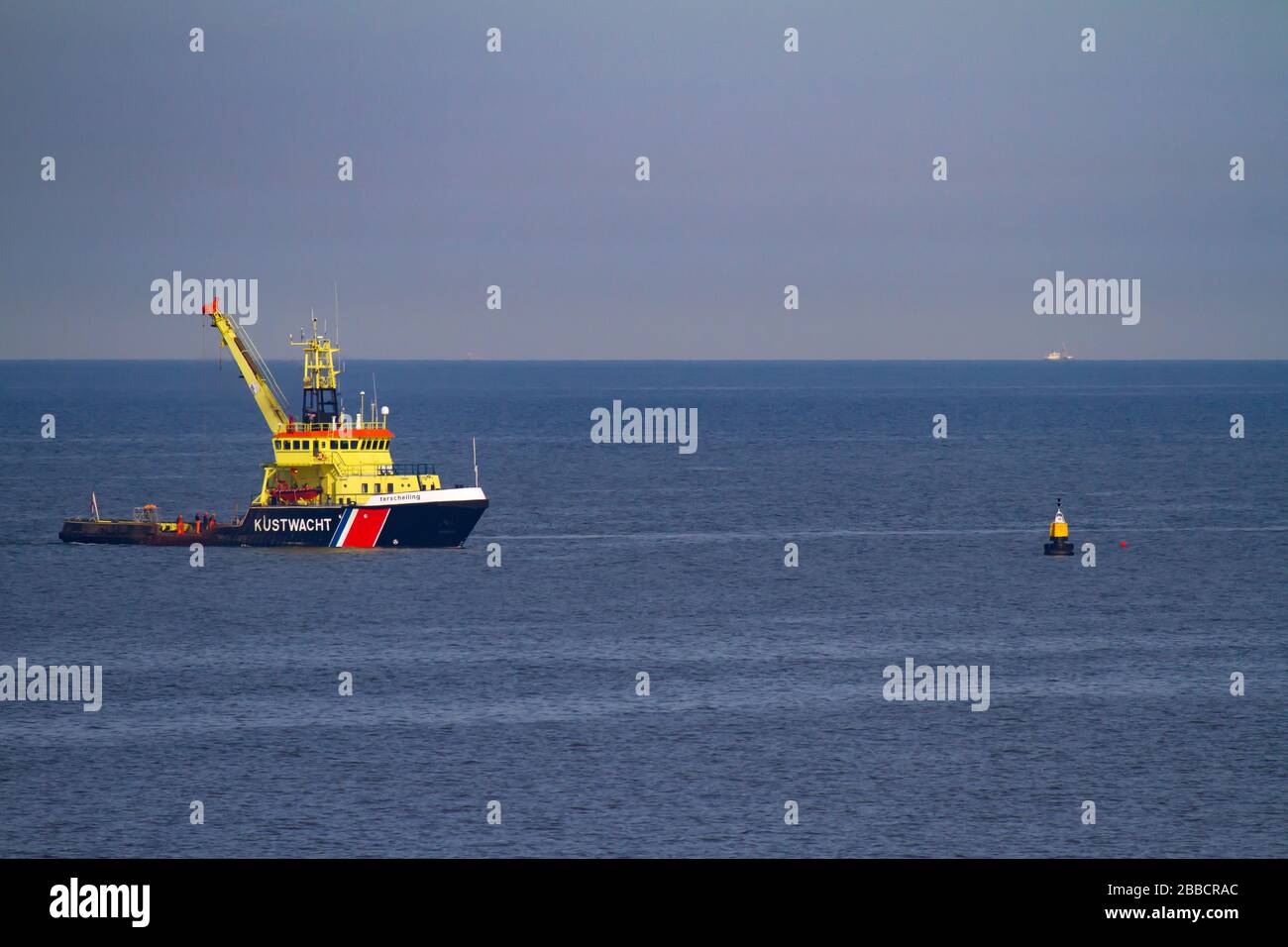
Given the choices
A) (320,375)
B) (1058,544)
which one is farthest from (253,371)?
(1058,544)

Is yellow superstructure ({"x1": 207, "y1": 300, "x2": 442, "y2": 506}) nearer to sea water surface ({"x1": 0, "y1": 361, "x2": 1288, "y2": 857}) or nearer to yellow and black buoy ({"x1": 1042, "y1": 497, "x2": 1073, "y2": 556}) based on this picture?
sea water surface ({"x1": 0, "y1": 361, "x2": 1288, "y2": 857})

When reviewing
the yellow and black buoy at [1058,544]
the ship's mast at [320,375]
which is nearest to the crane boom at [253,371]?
the ship's mast at [320,375]

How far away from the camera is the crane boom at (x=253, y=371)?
354ft

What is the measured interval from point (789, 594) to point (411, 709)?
32669mm

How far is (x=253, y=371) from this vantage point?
109m

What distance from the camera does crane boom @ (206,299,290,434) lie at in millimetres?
108025

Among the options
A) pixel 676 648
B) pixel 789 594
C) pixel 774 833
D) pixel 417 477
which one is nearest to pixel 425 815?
pixel 774 833

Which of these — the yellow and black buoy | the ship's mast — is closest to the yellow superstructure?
the ship's mast

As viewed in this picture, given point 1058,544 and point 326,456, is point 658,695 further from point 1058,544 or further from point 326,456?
point 1058,544

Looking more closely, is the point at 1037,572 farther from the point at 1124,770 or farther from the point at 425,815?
the point at 425,815

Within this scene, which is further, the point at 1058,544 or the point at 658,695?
the point at 1058,544

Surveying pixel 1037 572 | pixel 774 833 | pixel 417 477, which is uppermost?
pixel 417 477
